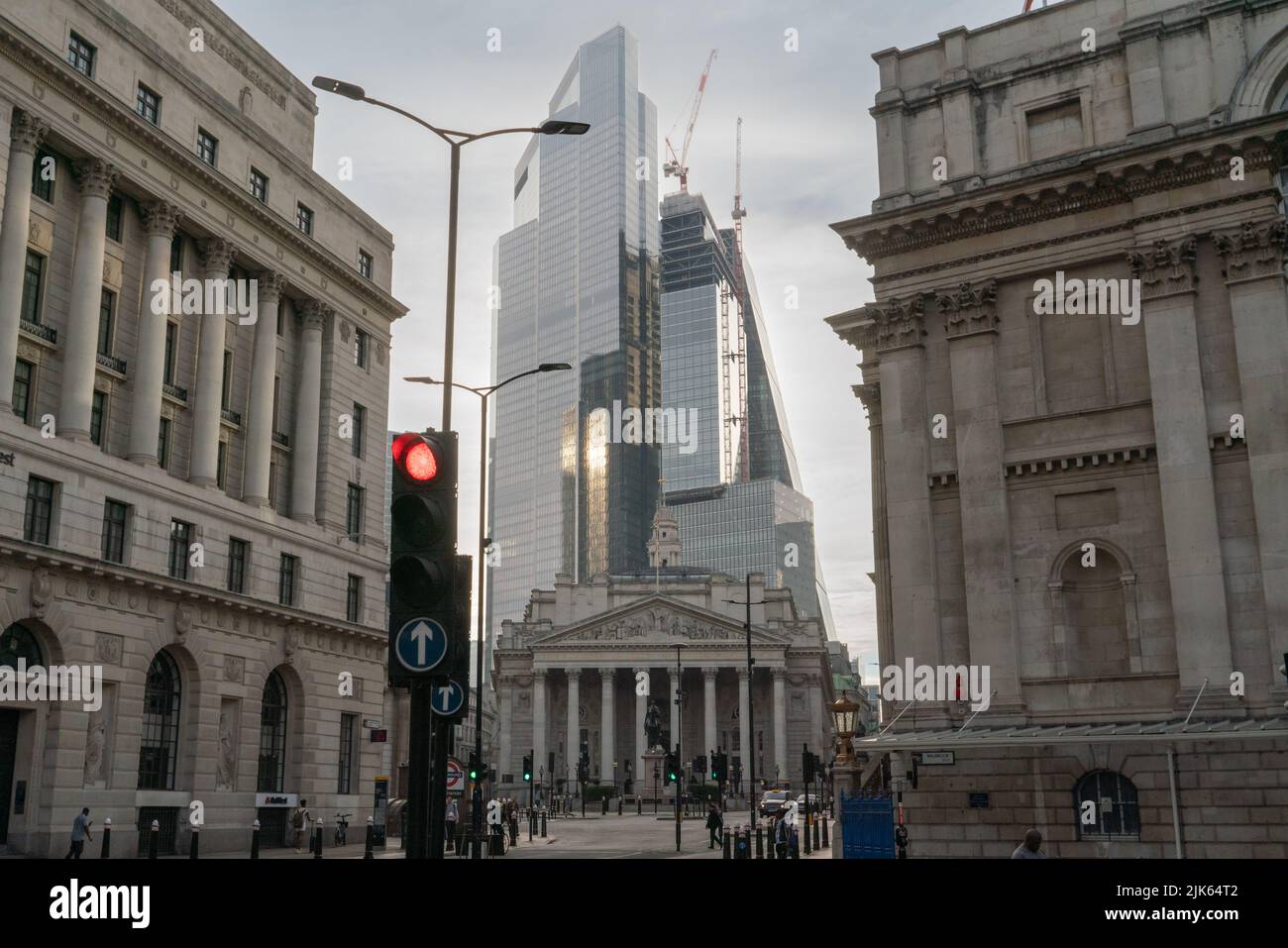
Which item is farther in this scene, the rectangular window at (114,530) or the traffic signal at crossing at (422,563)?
the rectangular window at (114,530)

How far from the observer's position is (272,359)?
49.2m

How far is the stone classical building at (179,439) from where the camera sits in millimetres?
36844

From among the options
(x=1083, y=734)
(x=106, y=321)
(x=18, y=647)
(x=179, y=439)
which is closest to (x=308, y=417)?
(x=179, y=439)

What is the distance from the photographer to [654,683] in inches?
5482

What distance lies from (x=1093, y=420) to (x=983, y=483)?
3344 mm

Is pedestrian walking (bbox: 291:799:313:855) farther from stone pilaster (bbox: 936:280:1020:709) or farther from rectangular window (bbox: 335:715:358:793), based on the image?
stone pilaster (bbox: 936:280:1020:709)

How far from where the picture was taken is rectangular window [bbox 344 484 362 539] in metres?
54.5

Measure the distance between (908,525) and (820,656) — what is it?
105830mm

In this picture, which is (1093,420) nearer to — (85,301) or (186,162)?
(85,301)

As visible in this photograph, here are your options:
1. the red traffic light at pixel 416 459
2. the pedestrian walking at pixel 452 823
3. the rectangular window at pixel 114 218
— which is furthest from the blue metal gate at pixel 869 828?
the rectangular window at pixel 114 218

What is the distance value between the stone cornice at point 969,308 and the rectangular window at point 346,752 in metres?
31.0

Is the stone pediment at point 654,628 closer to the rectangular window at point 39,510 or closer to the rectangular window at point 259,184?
the rectangular window at point 259,184

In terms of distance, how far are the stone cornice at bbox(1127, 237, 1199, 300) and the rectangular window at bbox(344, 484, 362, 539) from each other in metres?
34.7
